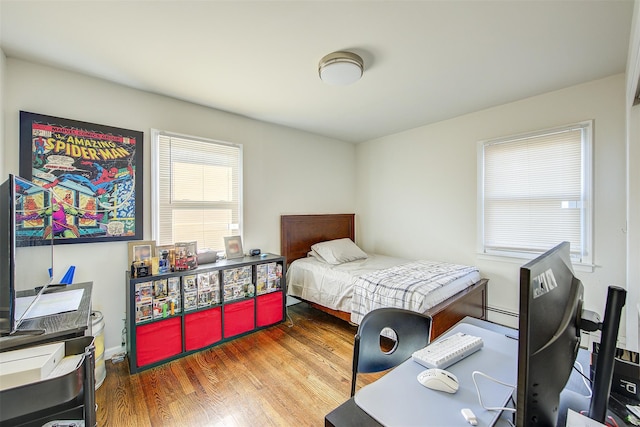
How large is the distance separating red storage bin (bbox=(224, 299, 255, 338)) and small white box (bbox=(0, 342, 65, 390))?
1694 mm

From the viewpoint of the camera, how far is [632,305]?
1971 millimetres

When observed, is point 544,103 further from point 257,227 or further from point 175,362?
point 175,362

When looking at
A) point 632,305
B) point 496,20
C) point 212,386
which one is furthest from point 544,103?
point 212,386

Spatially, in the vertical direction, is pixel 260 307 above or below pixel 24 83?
below

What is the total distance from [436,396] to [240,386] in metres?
1.73

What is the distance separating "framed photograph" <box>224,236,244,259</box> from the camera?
9.74 ft

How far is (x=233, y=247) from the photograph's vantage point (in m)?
3.01

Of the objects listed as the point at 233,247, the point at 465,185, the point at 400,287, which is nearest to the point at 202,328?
the point at 233,247

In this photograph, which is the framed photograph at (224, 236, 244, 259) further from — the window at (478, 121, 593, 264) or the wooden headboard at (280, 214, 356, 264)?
the window at (478, 121, 593, 264)

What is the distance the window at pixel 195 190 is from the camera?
2633mm

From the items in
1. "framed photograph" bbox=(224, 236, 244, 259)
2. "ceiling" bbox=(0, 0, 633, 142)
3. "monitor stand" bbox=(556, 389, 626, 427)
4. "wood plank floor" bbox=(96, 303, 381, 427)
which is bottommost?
"wood plank floor" bbox=(96, 303, 381, 427)

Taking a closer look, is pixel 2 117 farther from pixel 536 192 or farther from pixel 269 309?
pixel 536 192

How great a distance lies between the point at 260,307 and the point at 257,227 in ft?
3.29

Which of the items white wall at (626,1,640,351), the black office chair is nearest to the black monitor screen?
the black office chair
